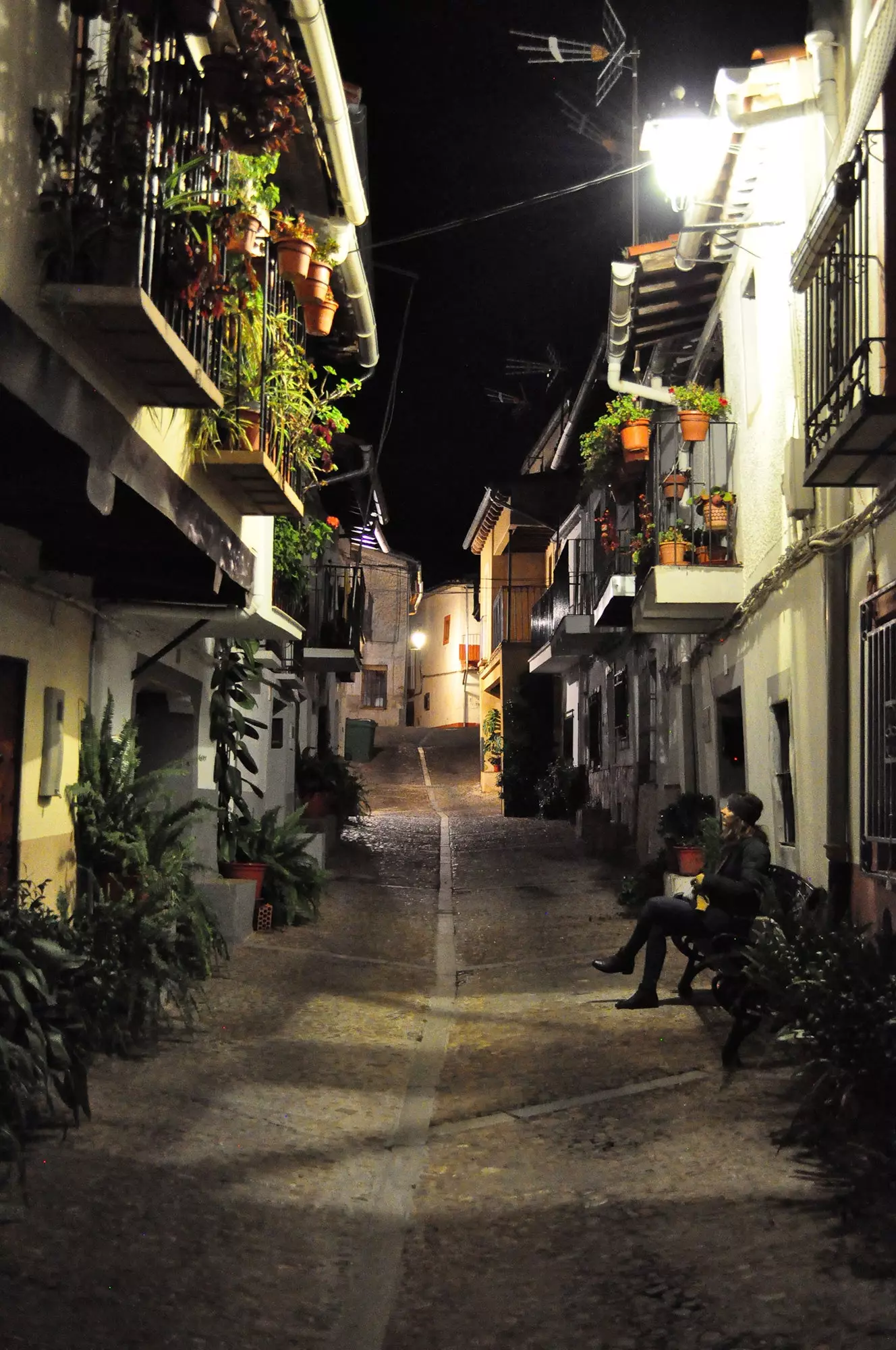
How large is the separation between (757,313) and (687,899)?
205 inches

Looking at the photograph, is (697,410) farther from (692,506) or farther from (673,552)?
(673,552)

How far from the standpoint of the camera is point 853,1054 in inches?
212

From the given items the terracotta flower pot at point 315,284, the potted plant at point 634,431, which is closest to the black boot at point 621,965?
the terracotta flower pot at point 315,284

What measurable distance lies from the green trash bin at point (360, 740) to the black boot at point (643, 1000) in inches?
1249

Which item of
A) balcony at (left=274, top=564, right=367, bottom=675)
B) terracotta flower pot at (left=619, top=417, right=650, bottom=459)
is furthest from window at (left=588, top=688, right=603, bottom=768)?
terracotta flower pot at (left=619, top=417, right=650, bottom=459)

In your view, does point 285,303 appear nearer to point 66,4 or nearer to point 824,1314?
point 66,4

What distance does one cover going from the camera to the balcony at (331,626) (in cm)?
2147

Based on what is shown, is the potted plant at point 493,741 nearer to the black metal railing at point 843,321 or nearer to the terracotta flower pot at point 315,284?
the terracotta flower pot at point 315,284

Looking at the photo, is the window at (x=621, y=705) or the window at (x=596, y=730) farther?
the window at (x=596, y=730)

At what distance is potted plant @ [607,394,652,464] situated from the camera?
48.5 ft

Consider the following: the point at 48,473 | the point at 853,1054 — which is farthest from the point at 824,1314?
the point at 48,473

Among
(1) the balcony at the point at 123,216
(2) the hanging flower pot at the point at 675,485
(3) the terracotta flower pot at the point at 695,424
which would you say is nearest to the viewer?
(1) the balcony at the point at 123,216

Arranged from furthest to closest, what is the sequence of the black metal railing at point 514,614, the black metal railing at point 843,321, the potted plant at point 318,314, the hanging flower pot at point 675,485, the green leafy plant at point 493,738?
1. the black metal railing at point 514,614
2. the green leafy plant at point 493,738
3. the hanging flower pot at point 675,485
4. the potted plant at point 318,314
5. the black metal railing at point 843,321

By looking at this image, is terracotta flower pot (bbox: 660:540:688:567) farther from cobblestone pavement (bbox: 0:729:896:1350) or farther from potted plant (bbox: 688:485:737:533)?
cobblestone pavement (bbox: 0:729:896:1350)
